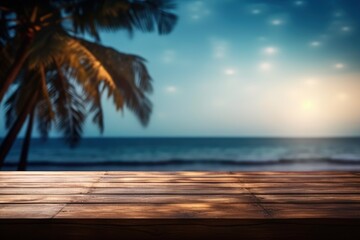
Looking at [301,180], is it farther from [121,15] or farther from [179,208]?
[121,15]

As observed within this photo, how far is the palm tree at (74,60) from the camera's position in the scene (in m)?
4.55

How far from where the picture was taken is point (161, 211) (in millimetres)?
1056

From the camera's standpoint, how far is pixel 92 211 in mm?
1042

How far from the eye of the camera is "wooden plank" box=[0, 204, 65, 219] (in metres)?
0.99

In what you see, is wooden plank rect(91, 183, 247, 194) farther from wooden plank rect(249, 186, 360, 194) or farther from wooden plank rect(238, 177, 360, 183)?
wooden plank rect(238, 177, 360, 183)

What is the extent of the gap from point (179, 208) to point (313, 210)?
0.52 metres

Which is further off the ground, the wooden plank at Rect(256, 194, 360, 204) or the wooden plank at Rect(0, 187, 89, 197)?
the wooden plank at Rect(256, 194, 360, 204)

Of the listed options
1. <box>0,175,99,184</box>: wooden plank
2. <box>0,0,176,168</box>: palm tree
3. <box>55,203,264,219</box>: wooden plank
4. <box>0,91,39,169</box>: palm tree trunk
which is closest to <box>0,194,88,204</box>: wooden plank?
<box>55,203,264,219</box>: wooden plank

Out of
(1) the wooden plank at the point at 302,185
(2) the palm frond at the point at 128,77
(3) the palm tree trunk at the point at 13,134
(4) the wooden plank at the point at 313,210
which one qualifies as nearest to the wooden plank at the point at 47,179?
(1) the wooden plank at the point at 302,185

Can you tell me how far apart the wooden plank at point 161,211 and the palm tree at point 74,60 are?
3.39 m
